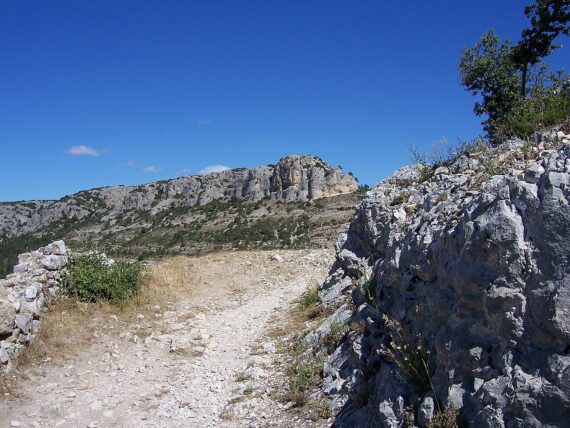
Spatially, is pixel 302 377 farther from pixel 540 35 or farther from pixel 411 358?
pixel 540 35

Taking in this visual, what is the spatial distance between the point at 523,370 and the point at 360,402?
8.94 feet

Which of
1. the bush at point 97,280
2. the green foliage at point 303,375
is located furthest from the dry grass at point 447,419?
the bush at point 97,280

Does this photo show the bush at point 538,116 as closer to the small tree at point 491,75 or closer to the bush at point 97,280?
the small tree at point 491,75

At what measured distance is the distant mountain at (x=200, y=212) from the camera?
54.5 metres

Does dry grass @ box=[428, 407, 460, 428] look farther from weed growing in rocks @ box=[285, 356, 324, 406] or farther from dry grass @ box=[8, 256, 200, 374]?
dry grass @ box=[8, 256, 200, 374]

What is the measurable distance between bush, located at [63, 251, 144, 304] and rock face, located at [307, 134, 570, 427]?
805cm

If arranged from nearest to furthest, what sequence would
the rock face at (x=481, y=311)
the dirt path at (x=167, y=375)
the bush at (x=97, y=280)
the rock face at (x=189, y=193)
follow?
the rock face at (x=481, y=311) → the dirt path at (x=167, y=375) → the bush at (x=97, y=280) → the rock face at (x=189, y=193)

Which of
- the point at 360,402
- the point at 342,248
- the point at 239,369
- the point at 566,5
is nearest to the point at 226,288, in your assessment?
the point at 342,248

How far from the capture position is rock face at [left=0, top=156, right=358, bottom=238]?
7988cm

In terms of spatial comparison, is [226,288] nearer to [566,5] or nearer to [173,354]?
[173,354]

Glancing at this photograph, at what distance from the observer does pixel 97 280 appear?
12.4 metres

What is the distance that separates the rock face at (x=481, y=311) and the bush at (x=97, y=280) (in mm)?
8049

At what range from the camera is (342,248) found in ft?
41.8

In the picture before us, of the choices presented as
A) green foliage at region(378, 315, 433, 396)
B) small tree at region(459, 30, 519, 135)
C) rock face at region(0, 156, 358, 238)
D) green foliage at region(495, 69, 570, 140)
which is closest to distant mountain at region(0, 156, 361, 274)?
rock face at region(0, 156, 358, 238)
